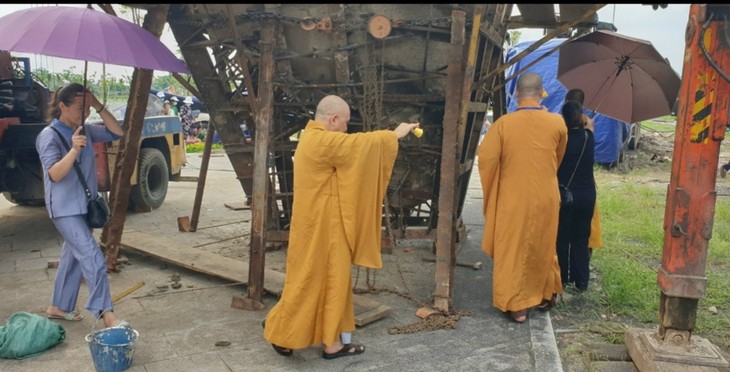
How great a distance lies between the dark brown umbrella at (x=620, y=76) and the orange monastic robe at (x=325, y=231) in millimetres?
2832

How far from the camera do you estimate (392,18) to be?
5.05m

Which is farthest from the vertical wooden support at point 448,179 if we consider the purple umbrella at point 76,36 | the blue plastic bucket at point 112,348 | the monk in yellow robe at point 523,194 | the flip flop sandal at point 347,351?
the blue plastic bucket at point 112,348

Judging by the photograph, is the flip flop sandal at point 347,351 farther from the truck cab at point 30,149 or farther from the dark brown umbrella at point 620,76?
the truck cab at point 30,149

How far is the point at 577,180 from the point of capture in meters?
5.18

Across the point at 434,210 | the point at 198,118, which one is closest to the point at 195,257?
the point at 434,210

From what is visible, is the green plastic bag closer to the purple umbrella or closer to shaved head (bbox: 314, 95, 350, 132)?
the purple umbrella

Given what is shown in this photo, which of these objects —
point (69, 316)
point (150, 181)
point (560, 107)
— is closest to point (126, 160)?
point (69, 316)

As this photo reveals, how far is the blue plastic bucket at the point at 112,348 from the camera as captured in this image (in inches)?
144

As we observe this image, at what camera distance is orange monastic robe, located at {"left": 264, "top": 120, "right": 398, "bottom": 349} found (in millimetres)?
3814

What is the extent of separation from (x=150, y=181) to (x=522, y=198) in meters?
6.47

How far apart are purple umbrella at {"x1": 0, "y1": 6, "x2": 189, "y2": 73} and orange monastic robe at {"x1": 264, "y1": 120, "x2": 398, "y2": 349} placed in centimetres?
132

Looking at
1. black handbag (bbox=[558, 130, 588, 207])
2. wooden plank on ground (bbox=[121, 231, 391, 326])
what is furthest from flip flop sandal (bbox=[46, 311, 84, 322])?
black handbag (bbox=[558, 130, 588, 207])

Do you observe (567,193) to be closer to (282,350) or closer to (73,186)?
(282,350)

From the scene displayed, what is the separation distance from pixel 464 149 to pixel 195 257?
9.44 ft
